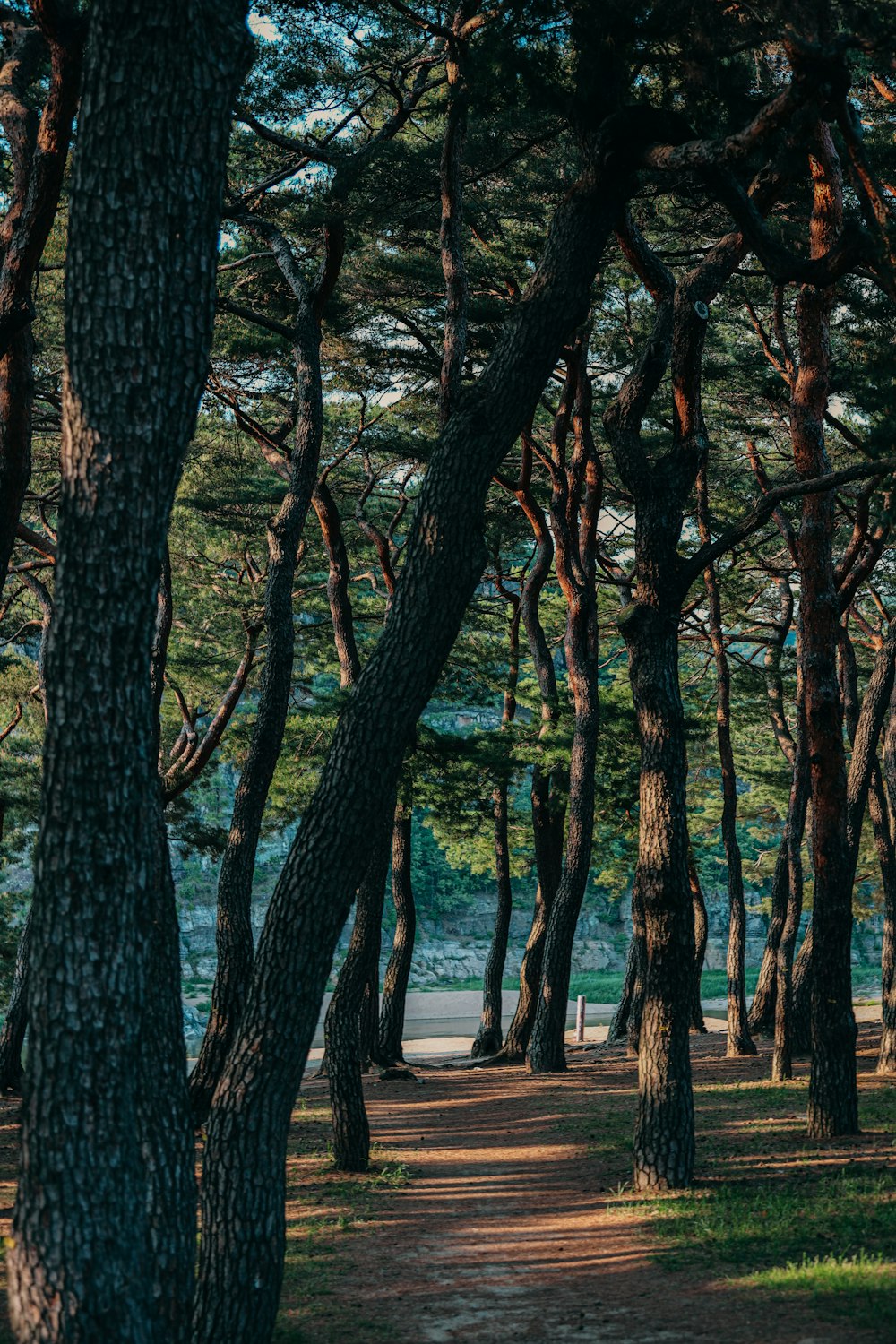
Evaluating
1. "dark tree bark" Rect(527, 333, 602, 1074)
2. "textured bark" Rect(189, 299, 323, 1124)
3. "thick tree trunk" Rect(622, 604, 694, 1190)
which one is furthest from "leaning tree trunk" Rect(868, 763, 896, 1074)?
"textured bark" Rect(189, 299, 323, 1124)

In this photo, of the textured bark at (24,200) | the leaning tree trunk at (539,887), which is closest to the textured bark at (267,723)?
the textured bark at (24,200)

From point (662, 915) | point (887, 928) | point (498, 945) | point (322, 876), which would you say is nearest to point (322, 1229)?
point (662, 915)

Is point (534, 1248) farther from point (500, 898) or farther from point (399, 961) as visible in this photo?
point (500, 898)

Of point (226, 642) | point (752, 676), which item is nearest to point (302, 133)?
point (226, 642)

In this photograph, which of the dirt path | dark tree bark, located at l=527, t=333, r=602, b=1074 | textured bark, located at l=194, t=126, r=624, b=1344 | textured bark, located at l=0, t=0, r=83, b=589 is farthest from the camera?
dark tree bark, located at l=527, t=333, r=602, b=1074

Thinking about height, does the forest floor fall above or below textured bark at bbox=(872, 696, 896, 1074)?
below

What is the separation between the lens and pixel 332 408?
53.8 feet

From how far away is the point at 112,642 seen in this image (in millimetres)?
3598

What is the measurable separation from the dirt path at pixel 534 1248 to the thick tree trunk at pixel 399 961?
4732mm

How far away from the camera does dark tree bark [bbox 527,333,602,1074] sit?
14.7 meters

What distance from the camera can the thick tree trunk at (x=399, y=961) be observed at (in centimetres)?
1734

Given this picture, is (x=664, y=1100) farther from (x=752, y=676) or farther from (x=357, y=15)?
(x=752, y=676)

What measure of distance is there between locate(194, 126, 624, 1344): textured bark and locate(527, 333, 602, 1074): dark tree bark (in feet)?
31.6

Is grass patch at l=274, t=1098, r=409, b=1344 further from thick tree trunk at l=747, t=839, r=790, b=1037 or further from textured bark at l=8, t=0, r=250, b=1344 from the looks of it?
thick tree trunk at l=747, t=839, r=790, b=1037
